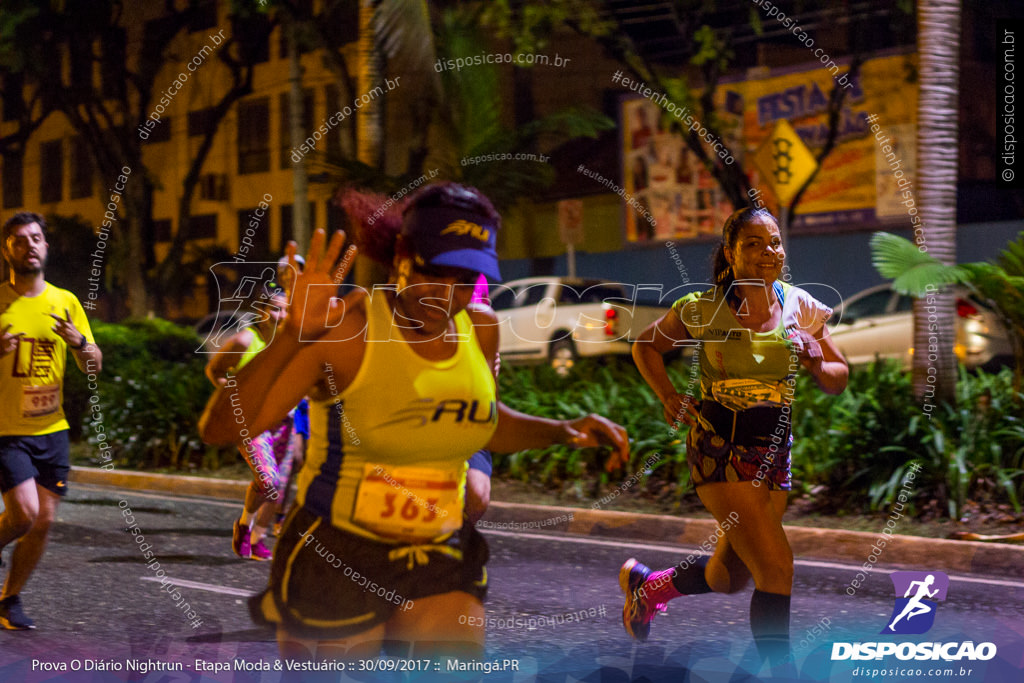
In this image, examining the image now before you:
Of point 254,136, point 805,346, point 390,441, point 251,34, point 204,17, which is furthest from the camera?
point 254,136

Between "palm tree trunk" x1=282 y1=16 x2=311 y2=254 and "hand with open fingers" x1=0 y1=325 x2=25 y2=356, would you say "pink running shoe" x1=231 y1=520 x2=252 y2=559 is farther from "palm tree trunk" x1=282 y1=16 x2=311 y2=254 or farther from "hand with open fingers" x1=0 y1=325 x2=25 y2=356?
"palm tree trunk" x1=282 y1=16 x2=311 y2=254

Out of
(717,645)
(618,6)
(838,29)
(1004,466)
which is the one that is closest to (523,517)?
(1004,466)

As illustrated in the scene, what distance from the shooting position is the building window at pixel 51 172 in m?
35.3

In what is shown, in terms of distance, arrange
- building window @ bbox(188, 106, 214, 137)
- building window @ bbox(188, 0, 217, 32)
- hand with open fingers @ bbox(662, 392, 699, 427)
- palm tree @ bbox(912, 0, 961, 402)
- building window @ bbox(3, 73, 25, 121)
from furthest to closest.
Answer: building window @ bbox(188, 106, 214, 137) → building window @ bbox(3, 73, 25, 121) → building window @ bbox(188, 0, 217, 32) → palm tree @ bbox(912, 0, 961, 402) → hand with open fingers @ bbox(662, 392, 699, 427)

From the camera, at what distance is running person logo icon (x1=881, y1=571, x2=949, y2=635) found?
5.29 metres

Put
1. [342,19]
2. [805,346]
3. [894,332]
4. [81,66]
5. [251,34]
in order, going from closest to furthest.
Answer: [805,346], [894,332], [342,19], [81,66], [251,34]

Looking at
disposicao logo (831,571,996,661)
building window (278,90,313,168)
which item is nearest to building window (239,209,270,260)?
building window (278,90,313,168)

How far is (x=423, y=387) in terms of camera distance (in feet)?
9.83

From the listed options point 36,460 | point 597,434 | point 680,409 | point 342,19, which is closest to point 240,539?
point 36,460

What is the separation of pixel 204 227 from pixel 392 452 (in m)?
37.3

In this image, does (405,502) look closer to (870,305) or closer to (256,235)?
(870,305)

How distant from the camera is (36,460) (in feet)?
18.0

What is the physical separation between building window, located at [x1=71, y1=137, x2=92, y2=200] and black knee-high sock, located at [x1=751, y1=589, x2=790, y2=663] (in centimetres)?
3455

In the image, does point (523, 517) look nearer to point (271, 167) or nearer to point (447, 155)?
point (447, 155)
